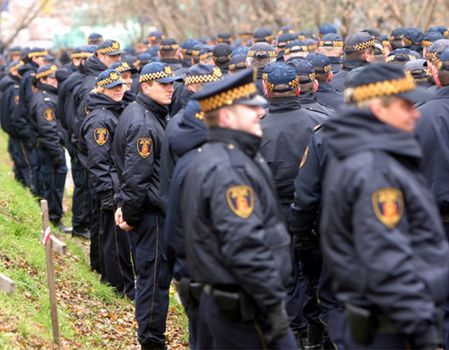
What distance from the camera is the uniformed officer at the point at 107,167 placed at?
37.6 feet

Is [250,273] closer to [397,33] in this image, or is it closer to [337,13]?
[397,33]

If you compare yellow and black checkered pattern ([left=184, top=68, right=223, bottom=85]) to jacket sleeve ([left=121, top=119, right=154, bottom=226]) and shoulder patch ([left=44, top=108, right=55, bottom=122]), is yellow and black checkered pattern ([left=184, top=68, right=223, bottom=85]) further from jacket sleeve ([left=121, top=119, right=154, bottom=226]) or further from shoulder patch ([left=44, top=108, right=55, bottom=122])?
shoulder patch ([left=44, top=108, right=55, bottom=122])

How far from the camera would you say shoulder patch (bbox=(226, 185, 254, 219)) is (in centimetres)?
582

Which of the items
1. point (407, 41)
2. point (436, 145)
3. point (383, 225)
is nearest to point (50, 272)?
point (436, 145)

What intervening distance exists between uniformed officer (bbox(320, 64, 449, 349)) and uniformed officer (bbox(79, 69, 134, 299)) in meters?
6.08

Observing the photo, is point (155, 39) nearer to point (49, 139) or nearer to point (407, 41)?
point (49, 139)

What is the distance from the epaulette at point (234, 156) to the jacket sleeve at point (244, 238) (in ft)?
0.19

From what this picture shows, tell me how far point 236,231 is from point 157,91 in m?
4.28

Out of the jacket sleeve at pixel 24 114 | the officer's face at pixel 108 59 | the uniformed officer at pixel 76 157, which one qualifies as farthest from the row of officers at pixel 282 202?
the jacket sleeve at pixel 24 114

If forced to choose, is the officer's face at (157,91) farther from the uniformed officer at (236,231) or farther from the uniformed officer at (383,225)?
the uniformed officer at (383,225)

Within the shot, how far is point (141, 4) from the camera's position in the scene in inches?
1458

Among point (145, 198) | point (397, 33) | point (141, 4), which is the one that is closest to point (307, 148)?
point (145, 198)

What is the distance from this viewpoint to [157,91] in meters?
9.80

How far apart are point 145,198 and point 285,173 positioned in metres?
1.48
